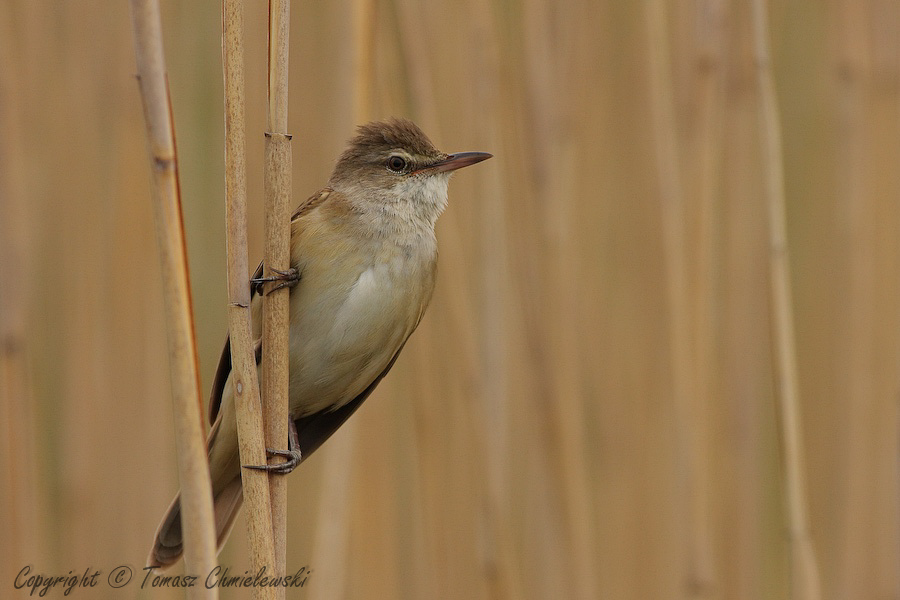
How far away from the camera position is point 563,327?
94.7 inches

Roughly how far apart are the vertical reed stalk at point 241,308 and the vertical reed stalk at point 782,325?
46.0 inches

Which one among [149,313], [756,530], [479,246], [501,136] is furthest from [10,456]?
[756,530]

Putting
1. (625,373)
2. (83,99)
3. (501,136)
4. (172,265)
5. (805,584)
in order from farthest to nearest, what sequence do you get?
1. (625,373)
2. (83,99)
3. (501,136)
4. (805,584)
5. (172,265)

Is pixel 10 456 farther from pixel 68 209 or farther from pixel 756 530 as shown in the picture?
pixel 756 530

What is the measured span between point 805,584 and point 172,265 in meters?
1.59

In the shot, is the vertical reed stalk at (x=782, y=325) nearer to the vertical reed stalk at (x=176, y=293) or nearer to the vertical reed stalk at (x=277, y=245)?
the vertical reed stalk at (x=277, y=245)

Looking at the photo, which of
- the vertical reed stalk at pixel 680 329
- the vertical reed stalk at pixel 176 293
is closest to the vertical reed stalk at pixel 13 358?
the vertical reed stalk at pixel 176 293

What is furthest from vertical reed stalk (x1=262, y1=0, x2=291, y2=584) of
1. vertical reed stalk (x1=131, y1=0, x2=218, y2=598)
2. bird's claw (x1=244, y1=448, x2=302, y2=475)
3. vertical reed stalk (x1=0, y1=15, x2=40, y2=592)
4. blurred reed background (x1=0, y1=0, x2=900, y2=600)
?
vertical reed stalk (x1=0, y1=15, x2=40, y2=592)

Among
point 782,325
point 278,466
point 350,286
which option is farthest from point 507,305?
point 278,466

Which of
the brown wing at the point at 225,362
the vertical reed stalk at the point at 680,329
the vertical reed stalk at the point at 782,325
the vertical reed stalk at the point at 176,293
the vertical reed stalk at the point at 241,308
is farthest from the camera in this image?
the vertical reed stalk at the point at 680,329

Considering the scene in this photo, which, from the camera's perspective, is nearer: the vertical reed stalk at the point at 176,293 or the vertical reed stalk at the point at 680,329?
the vertical reed stalk at the point at 176,293

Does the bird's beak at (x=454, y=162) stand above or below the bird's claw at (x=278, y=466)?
above

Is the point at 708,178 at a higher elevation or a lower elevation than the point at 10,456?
higher

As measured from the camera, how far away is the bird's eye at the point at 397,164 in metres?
→ 2.35
